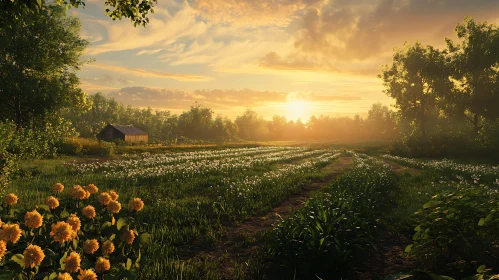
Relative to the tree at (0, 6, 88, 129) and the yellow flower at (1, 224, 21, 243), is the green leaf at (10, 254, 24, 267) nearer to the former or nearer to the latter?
the yellow flower at (1, 224, 21, 243)

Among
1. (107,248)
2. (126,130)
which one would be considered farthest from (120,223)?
(126,130)

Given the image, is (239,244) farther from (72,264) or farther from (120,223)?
(72,264)

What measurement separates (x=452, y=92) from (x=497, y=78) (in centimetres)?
539

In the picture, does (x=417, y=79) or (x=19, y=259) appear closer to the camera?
(x=19, y=259)

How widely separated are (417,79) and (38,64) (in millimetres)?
48502

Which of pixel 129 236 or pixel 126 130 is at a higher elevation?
pixel 126 130

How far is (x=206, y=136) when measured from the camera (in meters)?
115

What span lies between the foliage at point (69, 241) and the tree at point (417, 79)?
43422 mm

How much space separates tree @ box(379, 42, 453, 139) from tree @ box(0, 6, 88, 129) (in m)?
43.8

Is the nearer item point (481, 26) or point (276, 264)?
point (276, 264)

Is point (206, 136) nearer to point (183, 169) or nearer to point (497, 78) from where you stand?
point (497, 78)

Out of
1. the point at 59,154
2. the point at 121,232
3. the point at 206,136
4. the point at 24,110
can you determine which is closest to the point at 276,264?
the point at 121,232

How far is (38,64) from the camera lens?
2892 centimetres

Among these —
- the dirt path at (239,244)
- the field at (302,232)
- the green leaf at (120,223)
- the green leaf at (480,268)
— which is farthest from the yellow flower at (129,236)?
the green leaf at (480,268)
